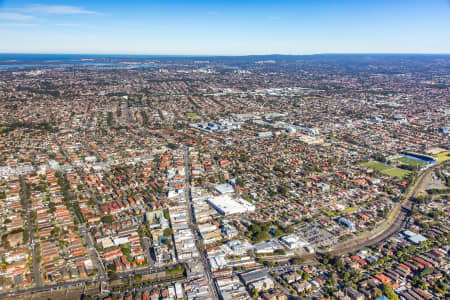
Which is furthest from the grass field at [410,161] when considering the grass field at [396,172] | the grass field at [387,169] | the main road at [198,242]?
the main road at [198,242]

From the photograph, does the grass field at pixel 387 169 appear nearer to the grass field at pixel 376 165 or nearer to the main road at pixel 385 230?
the grass field at pixel 376 165

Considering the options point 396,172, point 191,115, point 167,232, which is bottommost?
point 396,172

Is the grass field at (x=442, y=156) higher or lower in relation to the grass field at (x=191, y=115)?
lower

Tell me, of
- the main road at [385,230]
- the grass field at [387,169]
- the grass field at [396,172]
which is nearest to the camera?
the main road at [385,230]

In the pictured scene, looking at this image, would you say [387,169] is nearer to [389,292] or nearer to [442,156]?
[442,156]

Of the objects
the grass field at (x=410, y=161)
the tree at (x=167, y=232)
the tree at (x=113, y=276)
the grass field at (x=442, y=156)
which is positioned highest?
the tree at (x=167, y=232)

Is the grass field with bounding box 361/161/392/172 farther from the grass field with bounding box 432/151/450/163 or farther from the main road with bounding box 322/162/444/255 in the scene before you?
the grass field with bounding box 432/151/450/163

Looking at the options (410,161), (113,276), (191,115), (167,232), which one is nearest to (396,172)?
(410,161)

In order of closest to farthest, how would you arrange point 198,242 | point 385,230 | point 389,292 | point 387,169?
point 389,292
point 198,242
point 385,230
point 387,169

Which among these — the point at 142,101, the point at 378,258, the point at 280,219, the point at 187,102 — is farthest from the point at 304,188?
the point at 142,101
